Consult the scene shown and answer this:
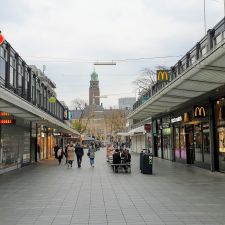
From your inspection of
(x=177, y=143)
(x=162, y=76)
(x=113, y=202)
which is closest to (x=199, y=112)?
(x=162, y=76)

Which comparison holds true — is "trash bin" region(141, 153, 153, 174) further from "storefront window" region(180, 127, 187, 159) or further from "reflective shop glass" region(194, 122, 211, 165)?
"storefront window" region(180, 127, 187, 159)

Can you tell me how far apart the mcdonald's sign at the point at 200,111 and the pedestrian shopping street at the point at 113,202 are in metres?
6.05

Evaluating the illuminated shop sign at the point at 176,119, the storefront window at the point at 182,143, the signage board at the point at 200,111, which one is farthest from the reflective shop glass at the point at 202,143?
the illuminated shop sign at the point at 176,119

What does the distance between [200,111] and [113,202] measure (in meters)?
11.7

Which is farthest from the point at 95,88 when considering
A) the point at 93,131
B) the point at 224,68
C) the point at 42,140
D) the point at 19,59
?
the point at 224,68

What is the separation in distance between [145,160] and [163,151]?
50.0 feet

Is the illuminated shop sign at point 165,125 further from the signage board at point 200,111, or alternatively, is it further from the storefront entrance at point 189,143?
the signage board at point 200,111

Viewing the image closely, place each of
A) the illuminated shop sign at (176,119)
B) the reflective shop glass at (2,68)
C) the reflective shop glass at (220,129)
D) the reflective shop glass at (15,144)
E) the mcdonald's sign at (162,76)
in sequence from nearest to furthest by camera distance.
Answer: the reflective shop glass at (220,129)
the reflective shop glass at (2,68)
the reflective shop glass at (15,144)
the mcdonald's sign at (162,76)
the illuminated shop sign at (176,119)

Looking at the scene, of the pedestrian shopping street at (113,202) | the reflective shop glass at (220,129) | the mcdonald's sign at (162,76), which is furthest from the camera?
the mcdonald's sign at (162,76)

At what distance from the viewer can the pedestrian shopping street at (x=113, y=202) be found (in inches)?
336

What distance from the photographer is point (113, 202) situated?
10.8 meters

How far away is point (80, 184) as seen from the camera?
15.2 metres

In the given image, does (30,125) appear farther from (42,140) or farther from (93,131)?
(93,131)

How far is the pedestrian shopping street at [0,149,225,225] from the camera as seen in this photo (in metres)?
8.52
